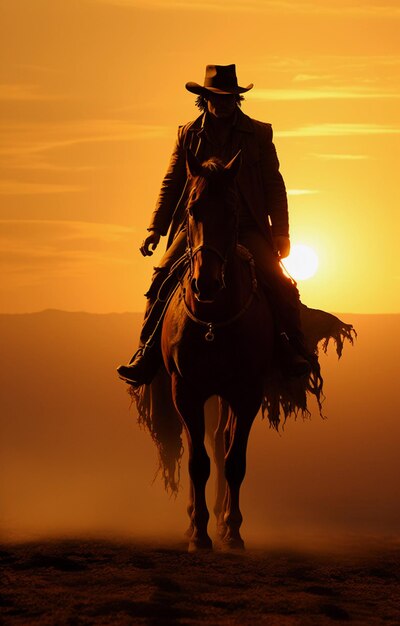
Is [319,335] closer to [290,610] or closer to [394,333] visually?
[290,610]

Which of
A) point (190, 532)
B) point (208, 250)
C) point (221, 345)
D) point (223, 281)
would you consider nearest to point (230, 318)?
point (221, 345)

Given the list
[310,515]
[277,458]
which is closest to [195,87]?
[310,515]

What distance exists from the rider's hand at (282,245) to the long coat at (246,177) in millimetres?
63

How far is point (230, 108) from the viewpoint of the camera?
16234 mm

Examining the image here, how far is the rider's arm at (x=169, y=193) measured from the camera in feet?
54.5

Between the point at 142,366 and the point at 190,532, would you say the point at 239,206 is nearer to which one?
the point at 142,366

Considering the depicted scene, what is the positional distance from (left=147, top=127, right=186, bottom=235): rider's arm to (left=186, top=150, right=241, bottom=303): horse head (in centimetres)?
242

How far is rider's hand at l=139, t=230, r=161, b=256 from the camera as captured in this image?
16594mm

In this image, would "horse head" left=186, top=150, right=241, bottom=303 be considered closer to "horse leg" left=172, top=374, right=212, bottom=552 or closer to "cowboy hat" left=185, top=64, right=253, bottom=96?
"horse leg" left=172, top=374, right=212, bottom=552

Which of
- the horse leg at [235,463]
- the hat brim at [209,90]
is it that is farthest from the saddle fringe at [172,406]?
the hat brim at [209,90]

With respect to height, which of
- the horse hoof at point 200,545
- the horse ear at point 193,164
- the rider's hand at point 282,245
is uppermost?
the rider's hand at point 282,245

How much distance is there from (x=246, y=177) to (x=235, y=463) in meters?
3.02

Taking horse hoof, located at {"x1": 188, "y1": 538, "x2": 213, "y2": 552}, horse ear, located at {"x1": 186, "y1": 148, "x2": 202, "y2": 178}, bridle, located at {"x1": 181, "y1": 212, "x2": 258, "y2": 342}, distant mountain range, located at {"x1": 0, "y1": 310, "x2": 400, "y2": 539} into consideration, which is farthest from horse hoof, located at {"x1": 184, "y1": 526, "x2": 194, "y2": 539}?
horse ear, located at {"x1": 186, "y1": 148, "x2": 202, "y2": 178}

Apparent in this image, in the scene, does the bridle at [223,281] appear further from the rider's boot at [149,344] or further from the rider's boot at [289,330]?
the rider's boot at [149,344]
